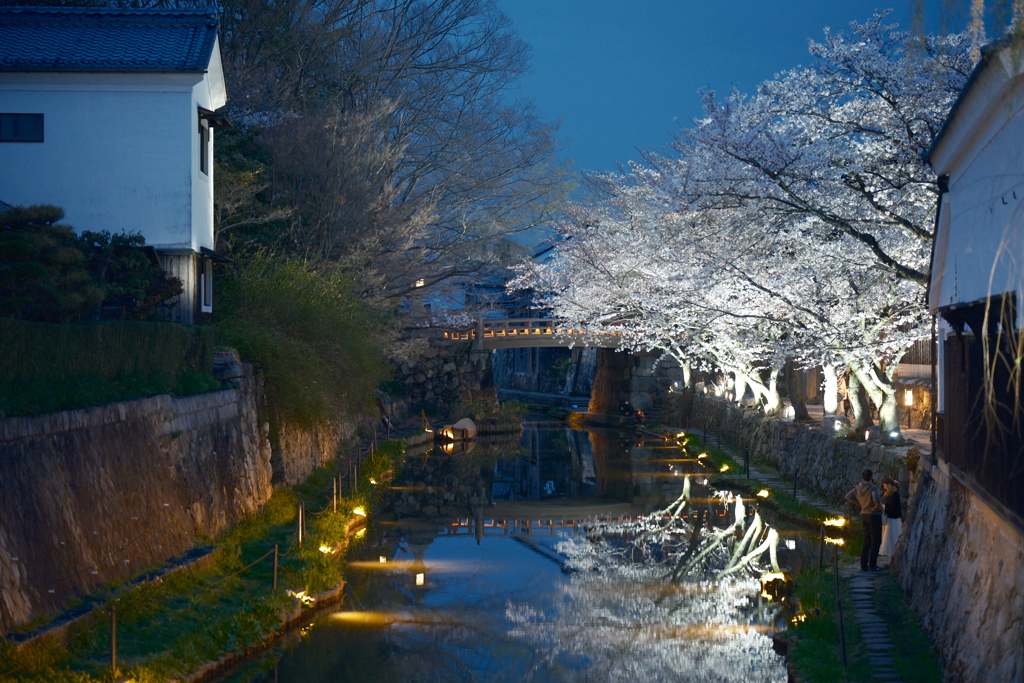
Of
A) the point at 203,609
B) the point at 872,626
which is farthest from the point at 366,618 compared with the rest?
the point at 872,626

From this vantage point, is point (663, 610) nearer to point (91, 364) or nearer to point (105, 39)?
point (91, 364)

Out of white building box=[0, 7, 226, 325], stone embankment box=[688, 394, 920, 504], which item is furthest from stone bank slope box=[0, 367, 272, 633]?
stone embankment box=[688, 394, 920, 504]

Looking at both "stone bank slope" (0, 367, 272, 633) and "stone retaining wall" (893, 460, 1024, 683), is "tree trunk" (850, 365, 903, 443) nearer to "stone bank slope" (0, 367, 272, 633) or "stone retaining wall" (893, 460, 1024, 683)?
"stone retaining wall" (893, 460, 1024, 683)

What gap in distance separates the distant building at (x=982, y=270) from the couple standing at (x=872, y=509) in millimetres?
1777

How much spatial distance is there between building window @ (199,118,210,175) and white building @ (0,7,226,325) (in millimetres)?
332

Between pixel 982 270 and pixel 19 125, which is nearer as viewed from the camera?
pixel 982 270

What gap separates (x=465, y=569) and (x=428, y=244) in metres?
14.9

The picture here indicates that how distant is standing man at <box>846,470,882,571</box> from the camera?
12.7m

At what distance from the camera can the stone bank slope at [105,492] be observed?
331 inches

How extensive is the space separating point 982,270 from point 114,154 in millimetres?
14531

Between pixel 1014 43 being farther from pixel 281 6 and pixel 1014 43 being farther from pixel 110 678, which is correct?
pixel 281 6

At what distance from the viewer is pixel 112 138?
16656mm

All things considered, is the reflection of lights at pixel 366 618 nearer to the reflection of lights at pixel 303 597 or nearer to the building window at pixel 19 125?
the reflection of lights at pixel 303 597

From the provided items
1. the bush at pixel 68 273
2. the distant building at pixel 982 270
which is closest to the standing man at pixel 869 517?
the distant building at pixel 982 270
